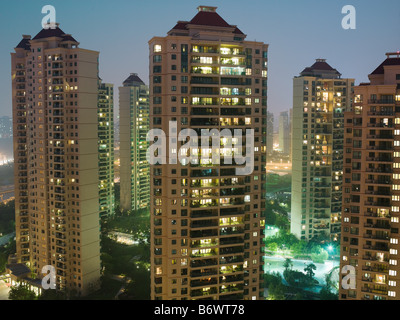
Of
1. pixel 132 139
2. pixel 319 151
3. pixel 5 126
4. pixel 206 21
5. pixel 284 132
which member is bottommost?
pixel 319 151

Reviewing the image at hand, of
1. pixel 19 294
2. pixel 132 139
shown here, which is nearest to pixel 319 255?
pixel 19 294

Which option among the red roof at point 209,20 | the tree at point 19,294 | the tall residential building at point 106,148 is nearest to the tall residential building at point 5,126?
the tall residential building at point 106,148

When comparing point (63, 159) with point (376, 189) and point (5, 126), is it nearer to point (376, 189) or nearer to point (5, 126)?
point (376, 189)

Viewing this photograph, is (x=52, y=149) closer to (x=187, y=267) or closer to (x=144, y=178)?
(x=187, y=267)

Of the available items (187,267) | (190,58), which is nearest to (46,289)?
(187,267)

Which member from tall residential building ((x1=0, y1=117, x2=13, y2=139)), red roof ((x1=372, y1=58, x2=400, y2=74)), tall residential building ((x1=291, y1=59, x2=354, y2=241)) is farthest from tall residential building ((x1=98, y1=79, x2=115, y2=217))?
tall residential building ((x1=0, y1=117, x2=13, y2=139))

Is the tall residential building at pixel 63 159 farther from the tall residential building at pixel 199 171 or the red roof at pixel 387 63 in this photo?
the red roof at pixel 387 63
